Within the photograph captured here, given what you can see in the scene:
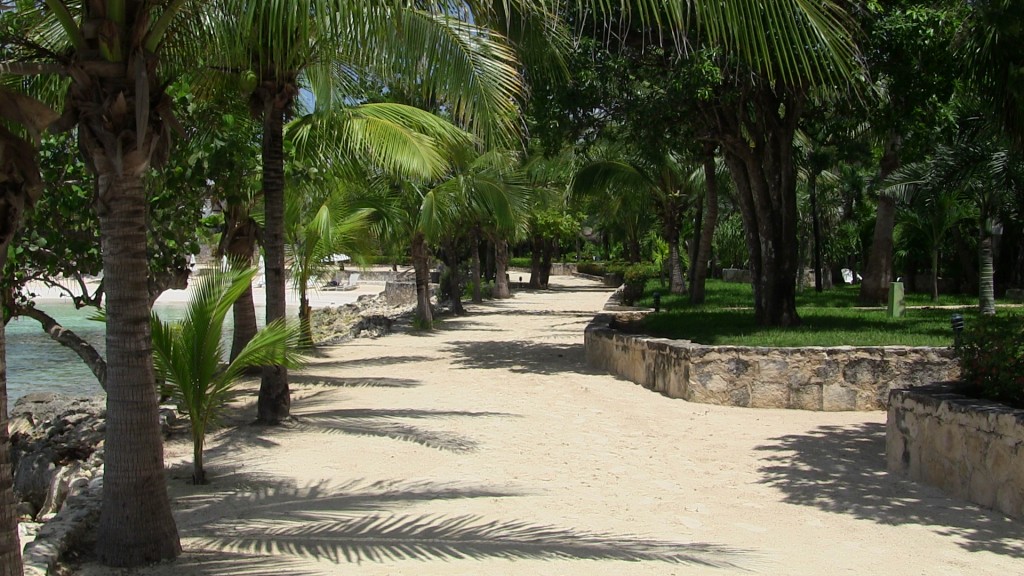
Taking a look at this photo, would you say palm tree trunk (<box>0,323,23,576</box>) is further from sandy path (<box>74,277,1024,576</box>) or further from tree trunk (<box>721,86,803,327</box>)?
tree trunk (<box>721,86,803,327</box>)

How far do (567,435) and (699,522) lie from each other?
2.96 m

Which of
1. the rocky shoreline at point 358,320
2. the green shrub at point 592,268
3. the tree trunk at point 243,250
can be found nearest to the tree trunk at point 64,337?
the tree trunk at point 243,250

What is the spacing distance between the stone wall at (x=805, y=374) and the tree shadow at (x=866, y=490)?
1.09m

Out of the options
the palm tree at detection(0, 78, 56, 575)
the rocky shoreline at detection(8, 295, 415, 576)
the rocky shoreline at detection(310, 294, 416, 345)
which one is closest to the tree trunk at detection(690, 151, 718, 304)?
the rocky shoreline at detection(310, 294, 416, 345)

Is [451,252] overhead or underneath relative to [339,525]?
overhead

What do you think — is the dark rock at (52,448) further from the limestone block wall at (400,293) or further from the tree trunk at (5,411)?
the limestone block wall at (400,293)

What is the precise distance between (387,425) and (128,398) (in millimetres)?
4228

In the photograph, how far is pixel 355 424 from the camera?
9047 mm

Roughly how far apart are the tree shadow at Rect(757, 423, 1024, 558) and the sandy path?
2 cm

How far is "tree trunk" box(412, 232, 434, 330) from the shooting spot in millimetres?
21484

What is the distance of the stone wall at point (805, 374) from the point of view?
9.84m

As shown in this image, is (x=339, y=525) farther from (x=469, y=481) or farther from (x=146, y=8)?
(x=146, y=8)

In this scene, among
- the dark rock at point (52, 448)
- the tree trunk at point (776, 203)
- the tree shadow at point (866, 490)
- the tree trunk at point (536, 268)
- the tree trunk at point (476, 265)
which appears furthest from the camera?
the tree trunk at point (536, 268)

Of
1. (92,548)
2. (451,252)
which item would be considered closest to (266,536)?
(92,548)
